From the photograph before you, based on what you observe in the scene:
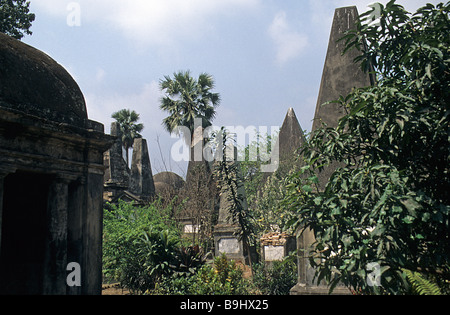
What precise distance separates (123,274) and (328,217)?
7.64m

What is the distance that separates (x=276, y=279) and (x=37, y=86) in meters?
7.87

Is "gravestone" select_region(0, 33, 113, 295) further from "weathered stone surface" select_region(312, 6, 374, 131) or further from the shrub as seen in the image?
"weathered stone surface" select_region(312, 6, 374, 131)

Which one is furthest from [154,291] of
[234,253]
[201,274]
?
[234,253]

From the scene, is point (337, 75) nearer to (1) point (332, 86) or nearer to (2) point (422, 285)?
(1) point (332, 86)

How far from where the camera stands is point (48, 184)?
5.78 metres

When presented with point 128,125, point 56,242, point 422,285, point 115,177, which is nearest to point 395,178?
point 422,285

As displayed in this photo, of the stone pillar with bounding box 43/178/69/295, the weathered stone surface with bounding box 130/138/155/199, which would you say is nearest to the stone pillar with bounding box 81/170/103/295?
the stone pillar with bounding box 43/178/69/295

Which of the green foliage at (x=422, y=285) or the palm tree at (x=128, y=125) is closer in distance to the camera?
the green foliage at (x=422, y=285)

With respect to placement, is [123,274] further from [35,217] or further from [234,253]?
[35,217]

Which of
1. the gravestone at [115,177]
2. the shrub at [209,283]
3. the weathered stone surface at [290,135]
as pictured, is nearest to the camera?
the shrub at [209,283]

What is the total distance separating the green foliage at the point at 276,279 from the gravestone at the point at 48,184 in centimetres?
565

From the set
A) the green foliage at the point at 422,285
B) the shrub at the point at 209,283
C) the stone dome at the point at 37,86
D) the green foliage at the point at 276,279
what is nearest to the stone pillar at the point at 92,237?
the stone dome at the point at 37,86

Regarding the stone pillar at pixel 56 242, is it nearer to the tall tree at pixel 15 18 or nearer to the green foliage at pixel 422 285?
the green foliage at pixel 422 285

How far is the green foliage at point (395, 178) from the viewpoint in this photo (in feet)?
14.7
